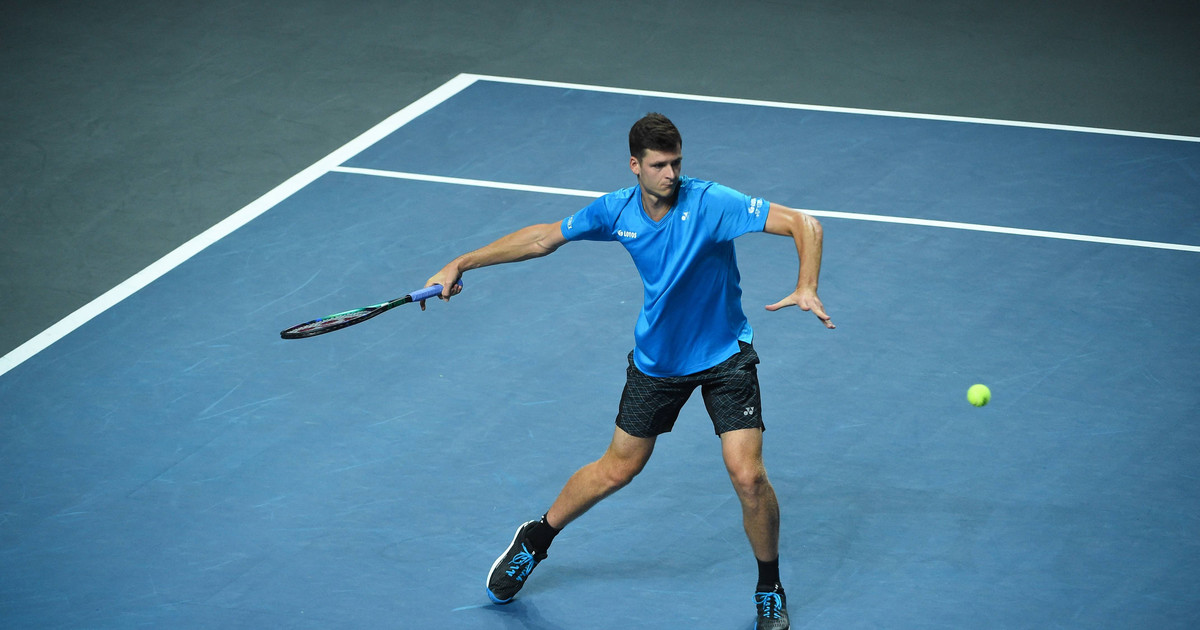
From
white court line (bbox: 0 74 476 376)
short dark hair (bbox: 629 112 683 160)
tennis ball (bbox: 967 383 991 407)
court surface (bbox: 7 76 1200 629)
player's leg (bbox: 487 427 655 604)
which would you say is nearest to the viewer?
short dark hair (bbox: 629 112 683 160)

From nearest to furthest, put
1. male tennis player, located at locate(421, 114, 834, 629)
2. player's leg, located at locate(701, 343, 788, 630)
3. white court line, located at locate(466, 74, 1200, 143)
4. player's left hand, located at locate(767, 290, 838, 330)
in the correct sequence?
1. player's left hand, located at locate(767, 290, 838, 330)
2. male tennis player, located at locate(421, 114, 834, 629)
3. player's leg, located at locate(701, 343, 788, 630)
4. white court line, located at locate(466, 74, 1200, 143)

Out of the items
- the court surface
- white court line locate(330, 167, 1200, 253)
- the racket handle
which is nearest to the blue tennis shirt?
the racket handle

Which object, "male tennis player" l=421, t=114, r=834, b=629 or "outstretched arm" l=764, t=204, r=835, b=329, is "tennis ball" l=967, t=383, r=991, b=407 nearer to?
"male tennis player" l=421, t=114, r=834, b=629

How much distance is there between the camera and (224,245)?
852cm

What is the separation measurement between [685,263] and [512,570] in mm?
1426

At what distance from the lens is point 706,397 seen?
504 cm

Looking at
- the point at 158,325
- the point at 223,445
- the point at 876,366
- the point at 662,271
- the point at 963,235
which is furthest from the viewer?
the point at 963,235

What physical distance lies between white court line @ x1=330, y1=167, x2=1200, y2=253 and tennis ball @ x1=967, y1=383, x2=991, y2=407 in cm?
242

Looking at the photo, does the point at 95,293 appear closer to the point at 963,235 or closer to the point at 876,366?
the point at 876,366

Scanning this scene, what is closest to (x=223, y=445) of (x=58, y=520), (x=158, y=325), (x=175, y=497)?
(x=175, y=497)

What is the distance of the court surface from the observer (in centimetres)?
539

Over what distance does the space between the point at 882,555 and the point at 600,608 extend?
3.98 ft

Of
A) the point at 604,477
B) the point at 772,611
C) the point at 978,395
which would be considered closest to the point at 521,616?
the point at 604,477

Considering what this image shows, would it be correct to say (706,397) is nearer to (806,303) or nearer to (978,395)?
(806,303)
